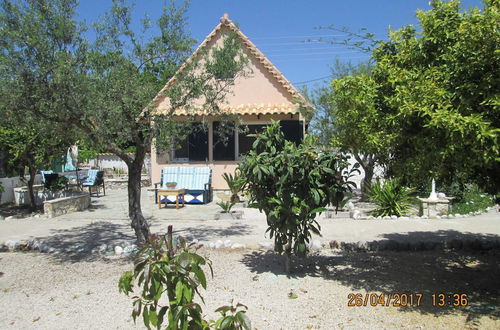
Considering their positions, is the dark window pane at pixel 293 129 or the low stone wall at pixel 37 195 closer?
the low stone wall at pixel 37 195

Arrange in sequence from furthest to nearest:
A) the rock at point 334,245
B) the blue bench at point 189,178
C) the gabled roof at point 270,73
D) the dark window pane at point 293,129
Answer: the dark window pane at point 293,129 → the gabled roof at point 270,73 → the blue bench at point 189,178 → the rock at point 334,245

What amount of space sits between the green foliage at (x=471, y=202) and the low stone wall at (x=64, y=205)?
1082 cm

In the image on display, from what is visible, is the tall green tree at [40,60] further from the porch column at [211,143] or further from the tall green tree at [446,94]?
the porch column at [211,143]

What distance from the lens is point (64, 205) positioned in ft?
38.3

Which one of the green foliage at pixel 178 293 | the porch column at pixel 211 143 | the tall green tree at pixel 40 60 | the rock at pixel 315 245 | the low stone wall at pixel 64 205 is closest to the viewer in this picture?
the green foliage at pixel 178 293

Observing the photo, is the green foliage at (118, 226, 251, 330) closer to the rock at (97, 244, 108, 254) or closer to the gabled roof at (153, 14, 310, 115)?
the rock at (97, 244, 108, 254)

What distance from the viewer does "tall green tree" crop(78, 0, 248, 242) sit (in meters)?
6.30

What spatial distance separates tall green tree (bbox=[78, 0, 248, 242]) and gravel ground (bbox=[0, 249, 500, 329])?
1721mm

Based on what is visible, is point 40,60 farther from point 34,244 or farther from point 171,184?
point 171,184

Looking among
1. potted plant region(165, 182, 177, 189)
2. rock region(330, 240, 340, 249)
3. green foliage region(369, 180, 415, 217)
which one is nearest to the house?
potted plant region(165, 182, 177, 189)

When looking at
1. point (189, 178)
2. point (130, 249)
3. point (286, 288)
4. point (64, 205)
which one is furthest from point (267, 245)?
point (64, 205)

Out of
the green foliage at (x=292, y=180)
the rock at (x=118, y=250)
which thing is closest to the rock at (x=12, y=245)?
the rock at (x=118, y=250)

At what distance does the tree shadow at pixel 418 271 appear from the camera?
16.1ft
